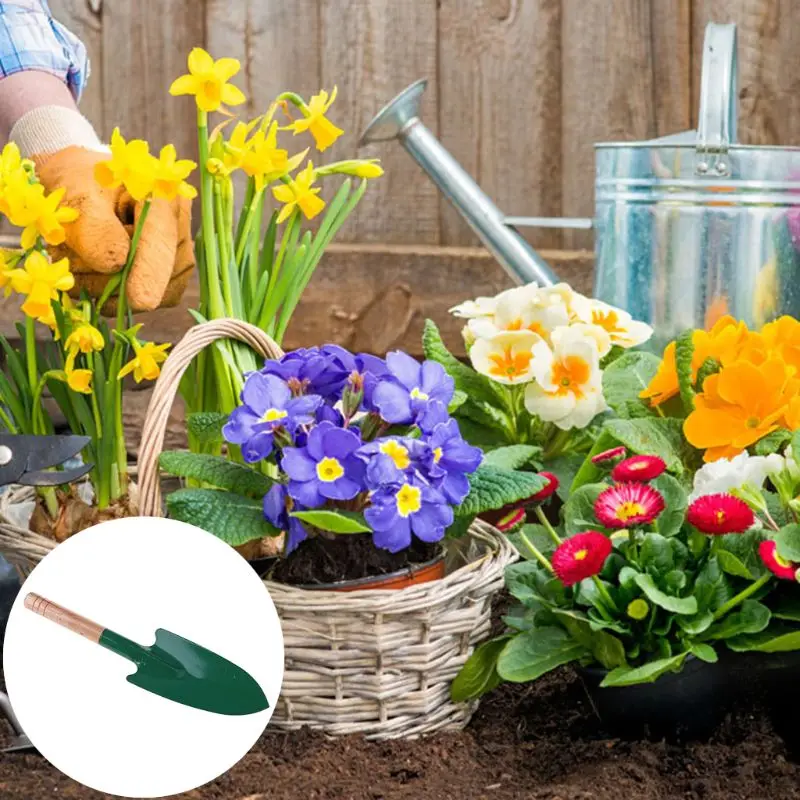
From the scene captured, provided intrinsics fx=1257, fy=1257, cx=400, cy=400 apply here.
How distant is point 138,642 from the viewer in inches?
36.5

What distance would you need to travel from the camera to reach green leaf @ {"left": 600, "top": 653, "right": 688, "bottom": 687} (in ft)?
3.42

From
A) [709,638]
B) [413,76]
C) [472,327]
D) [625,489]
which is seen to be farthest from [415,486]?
[413,76]

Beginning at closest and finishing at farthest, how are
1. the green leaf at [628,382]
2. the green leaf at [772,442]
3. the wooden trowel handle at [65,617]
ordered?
1. the wooden trowel handle at [65,617]
2. the green leaf at [772,442]
3. the green leaf at [628,382]

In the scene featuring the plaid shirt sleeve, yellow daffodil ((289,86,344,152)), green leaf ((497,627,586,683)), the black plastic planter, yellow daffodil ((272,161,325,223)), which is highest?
the plaid shirt sleeve

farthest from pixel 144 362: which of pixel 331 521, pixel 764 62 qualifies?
pixel 764 62

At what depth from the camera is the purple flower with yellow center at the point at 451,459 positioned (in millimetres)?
1099

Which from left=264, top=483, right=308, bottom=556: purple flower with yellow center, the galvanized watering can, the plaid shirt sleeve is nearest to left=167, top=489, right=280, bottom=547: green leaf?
left=264, top=483, right=308, bottom=556: purple flower with yellow center

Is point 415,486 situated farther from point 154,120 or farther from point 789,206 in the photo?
point 154,120

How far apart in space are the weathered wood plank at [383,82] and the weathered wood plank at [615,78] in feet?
0.85

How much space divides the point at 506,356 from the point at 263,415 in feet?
1.50

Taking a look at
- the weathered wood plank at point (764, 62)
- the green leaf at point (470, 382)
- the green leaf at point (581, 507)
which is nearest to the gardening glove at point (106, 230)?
the green leaf at point (470, 382)

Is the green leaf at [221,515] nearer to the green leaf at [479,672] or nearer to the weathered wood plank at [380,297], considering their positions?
the green leaf at [479,672]

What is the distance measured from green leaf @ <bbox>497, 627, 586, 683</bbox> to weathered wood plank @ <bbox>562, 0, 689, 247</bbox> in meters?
1.35

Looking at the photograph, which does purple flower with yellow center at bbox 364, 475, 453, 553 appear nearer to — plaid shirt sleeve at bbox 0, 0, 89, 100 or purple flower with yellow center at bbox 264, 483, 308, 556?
purple flower with yellow center at bbox 264, 483, 308, 556
